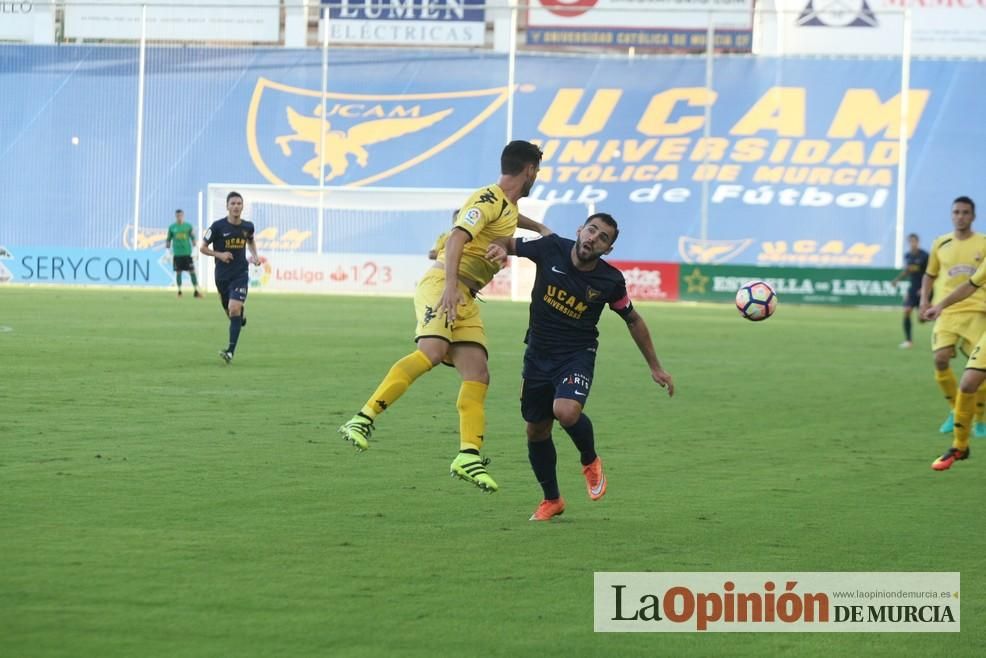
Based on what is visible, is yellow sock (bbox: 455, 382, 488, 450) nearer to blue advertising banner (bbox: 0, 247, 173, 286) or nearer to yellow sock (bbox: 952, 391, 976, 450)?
yellow sock (bbox: 952, 391, 976, 450)

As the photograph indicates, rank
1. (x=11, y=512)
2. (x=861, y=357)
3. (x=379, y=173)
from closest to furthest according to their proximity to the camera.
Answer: (x=11, y=512), (x=861, y=357), (x=379, y=173)

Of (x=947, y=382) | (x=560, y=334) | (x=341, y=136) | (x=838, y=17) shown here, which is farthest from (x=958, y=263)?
(x=838, y=17)

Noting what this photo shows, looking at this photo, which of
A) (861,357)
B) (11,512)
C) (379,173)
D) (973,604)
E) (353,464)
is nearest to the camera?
(973,604)

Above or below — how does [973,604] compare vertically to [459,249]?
below

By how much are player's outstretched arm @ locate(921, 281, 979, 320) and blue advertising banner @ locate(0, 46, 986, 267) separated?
115 ft

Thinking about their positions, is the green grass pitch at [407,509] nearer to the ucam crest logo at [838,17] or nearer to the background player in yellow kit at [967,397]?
the background player in yellow kit at [967,397]

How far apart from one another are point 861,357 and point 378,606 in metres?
17.9

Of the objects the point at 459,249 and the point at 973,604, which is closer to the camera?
the point at 973,604

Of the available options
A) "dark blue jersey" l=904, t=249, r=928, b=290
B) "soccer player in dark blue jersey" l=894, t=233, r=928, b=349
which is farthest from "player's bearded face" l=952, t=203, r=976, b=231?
"dark blue jersey" l=904, t=249, r=928, b=290

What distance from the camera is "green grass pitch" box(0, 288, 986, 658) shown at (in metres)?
5.63

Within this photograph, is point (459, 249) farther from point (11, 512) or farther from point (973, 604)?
point (973, 604)

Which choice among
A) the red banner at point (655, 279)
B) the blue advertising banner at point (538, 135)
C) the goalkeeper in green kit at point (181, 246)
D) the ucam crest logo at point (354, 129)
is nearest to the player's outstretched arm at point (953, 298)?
the goalkeeper in green kit at point (181, 246)

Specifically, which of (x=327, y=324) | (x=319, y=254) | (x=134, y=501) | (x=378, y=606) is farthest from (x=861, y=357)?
(x=319, y=254)

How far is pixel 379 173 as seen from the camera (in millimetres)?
49562
